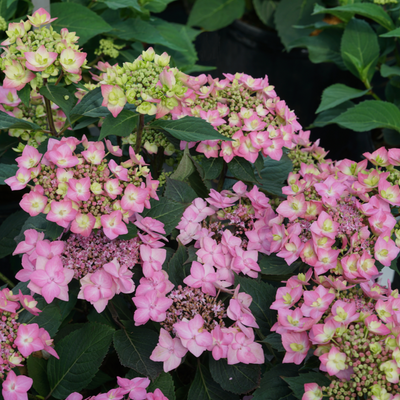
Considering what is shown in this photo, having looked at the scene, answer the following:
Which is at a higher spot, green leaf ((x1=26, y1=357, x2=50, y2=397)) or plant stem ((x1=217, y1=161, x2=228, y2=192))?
plant stem ((x1=217, y1=161, x2=228, y2=192))

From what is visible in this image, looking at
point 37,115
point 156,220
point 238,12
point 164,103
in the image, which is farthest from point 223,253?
point 238,12

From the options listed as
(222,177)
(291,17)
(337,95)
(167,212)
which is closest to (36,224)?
(167,212)

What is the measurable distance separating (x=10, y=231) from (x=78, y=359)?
34 centimetres

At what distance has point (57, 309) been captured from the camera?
2.00 feet

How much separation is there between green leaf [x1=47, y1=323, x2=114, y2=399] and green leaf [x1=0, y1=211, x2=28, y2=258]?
27 centimetres

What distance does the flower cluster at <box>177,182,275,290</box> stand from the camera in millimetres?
598

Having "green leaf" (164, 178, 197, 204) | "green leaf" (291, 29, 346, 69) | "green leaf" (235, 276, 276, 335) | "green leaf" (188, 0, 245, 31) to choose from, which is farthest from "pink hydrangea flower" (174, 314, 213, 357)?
"green leaf" (188, 0, 245, 31)

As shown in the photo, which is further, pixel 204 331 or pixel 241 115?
pixel 241 115

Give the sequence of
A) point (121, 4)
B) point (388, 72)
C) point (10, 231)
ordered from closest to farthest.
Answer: point (10, 231) → point (121, 4) → point (388, 72)

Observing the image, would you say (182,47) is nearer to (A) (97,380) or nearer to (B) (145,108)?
(B) (145,108)

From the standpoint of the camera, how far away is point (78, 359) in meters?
0.62

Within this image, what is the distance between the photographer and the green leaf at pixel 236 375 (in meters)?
0.58

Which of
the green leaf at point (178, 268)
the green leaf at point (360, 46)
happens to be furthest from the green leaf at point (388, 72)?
the green leaf at point (178, 268)

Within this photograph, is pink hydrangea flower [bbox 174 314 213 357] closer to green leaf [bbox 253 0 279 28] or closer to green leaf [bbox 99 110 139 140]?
green leaf [bbox 99 110 139 140]
